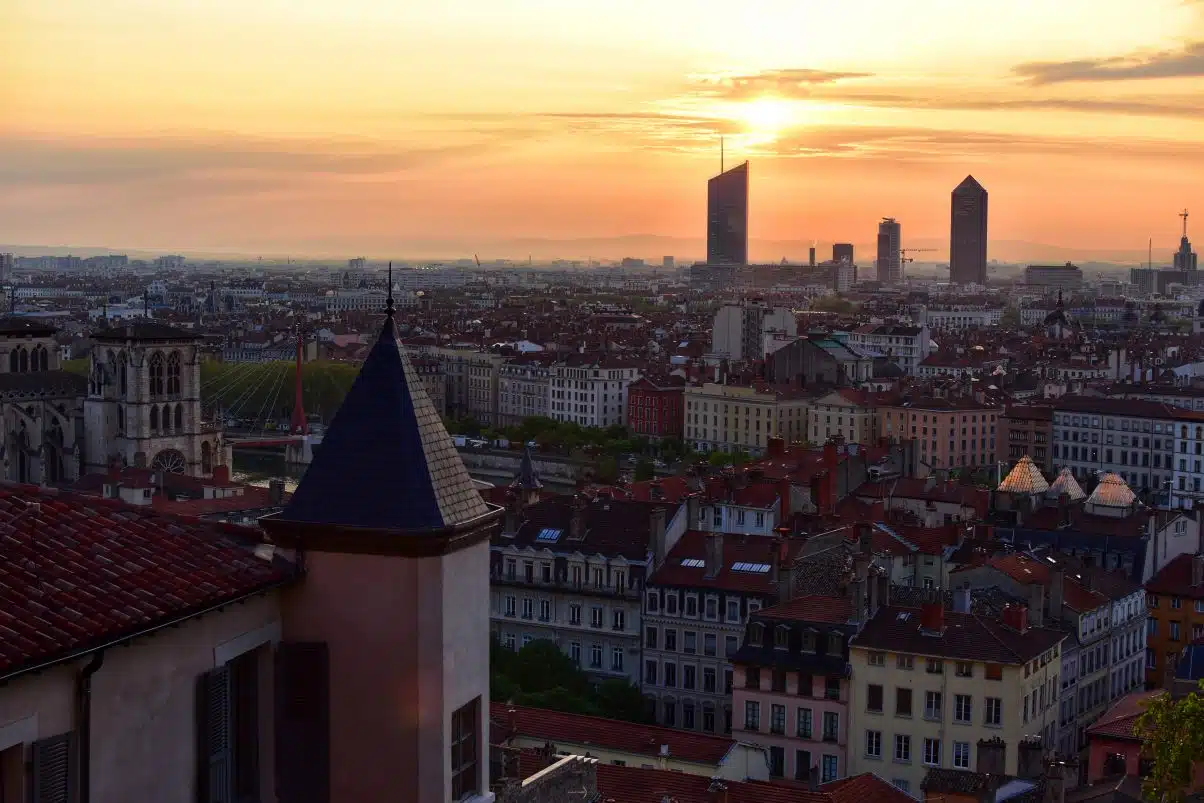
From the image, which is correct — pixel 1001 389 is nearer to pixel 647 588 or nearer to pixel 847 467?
pixel 847 467

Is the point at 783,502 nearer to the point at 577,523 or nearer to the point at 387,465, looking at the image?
the point at 577,523

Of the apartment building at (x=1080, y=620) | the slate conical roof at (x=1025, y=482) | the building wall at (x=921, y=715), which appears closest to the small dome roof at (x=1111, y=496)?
the slate conical roof at (x=1025, y=482)

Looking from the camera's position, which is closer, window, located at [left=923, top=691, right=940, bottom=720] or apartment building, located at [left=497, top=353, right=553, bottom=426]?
window, located at [left=923, top=691, right=940, bottom=720]

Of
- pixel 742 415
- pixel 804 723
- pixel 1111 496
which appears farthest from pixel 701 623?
pixel 742 415

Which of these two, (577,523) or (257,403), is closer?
(577,523)

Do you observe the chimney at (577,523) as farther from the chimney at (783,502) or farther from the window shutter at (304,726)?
the window shutter at (304,726)

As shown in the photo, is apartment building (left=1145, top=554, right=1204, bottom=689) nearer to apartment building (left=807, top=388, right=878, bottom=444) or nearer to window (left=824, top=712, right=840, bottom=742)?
window (left=824, top=712, right=840, bottom=742)

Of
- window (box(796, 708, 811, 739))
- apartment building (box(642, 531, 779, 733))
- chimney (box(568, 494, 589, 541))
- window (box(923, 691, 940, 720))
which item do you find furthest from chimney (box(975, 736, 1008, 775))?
chimney (box(568, 494, 589, 541))
